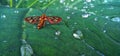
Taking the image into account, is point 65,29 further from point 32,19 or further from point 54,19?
point 32,19

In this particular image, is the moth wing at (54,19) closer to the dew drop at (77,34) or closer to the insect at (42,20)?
the insect at (42,20)

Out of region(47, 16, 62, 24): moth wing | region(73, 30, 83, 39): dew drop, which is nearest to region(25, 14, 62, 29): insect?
region(47, 16, 62, 24): moth wing

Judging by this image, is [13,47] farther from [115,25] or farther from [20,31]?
[115,25]

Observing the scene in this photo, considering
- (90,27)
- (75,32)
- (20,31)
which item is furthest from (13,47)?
(90,27)

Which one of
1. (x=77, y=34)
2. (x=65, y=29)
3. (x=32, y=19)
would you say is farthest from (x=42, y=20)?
(x=77, y=34)

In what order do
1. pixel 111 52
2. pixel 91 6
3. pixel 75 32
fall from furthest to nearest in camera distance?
pixel 91 6 → pixel 75 32 → pixel 111 52

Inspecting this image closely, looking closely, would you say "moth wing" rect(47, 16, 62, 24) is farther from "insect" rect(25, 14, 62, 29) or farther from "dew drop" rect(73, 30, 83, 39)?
"dew drop" rect(73, 30, 83, 39)

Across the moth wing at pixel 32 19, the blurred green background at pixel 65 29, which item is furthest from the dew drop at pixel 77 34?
the moth wing at pixel 32 19
